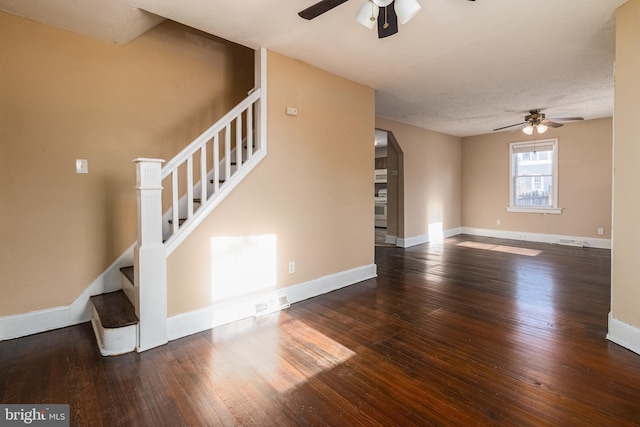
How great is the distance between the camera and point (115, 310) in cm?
253

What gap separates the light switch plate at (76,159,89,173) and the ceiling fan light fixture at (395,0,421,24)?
111 inches

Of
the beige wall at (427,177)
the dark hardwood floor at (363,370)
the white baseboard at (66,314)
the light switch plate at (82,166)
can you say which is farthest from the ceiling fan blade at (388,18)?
the beige wall at (427,177)

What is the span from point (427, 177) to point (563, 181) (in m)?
2.72

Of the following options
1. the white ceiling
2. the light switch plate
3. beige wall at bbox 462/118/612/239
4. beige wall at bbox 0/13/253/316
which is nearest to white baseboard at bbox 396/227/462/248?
beige wall at bbox 462/118/612/239

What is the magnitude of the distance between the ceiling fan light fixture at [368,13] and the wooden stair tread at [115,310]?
2.65 metres

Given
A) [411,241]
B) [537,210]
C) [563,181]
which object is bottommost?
[411,241]

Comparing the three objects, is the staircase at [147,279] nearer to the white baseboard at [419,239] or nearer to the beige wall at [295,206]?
the beige wall at [295,206]

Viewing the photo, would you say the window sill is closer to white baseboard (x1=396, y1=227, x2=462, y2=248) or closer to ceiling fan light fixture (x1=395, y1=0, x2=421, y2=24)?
white baseboard (x1=396, y1=227, x2=462, y2=248)

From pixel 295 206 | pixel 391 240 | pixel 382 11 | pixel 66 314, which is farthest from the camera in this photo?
pixel 391 240

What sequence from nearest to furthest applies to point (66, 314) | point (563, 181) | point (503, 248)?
point (66, 314)
point (503, 248)
point (563, 181)

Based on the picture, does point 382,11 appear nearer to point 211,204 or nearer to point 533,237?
point 211,204

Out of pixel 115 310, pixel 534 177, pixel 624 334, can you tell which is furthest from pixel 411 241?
pixel 115 310

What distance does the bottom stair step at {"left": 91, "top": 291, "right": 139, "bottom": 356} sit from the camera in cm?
225

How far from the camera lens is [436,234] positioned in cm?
744
